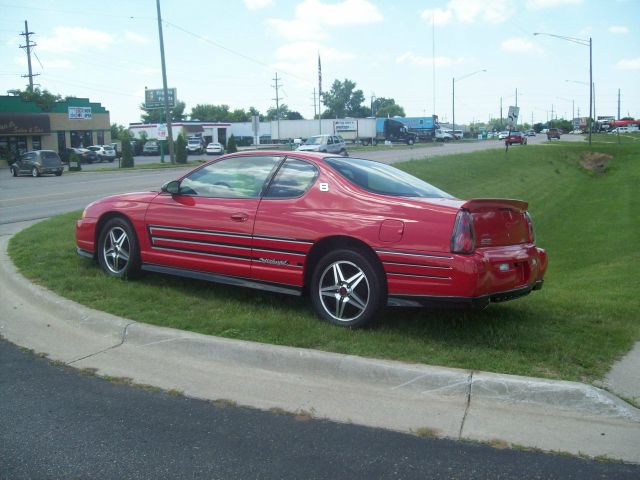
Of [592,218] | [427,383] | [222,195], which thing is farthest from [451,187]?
[427,383]

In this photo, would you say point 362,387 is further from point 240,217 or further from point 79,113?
point 79,113

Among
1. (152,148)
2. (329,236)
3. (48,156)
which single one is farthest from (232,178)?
(152,148)

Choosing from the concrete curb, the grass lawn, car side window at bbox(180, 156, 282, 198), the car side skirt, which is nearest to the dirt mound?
the grass lawn

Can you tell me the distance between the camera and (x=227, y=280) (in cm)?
608

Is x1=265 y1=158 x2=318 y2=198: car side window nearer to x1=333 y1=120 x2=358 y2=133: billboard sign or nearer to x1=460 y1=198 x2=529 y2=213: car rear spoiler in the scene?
x1=460 y1=198 x2=529 y2=213: car rear spoiler

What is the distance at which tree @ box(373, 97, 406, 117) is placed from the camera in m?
169

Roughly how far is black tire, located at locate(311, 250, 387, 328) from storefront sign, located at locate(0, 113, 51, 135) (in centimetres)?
5370

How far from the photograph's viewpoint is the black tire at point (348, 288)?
5.24 metres

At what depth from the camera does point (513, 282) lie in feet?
17.0

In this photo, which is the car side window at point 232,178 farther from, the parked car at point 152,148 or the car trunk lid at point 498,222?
the parked car at point 152,148

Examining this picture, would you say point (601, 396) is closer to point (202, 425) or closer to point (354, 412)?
point (354, 412)

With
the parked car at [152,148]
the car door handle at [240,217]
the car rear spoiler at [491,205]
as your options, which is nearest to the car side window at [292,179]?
the car door handle at [240,217]

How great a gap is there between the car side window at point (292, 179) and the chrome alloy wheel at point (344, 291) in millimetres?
810

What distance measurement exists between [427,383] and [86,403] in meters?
2.19
